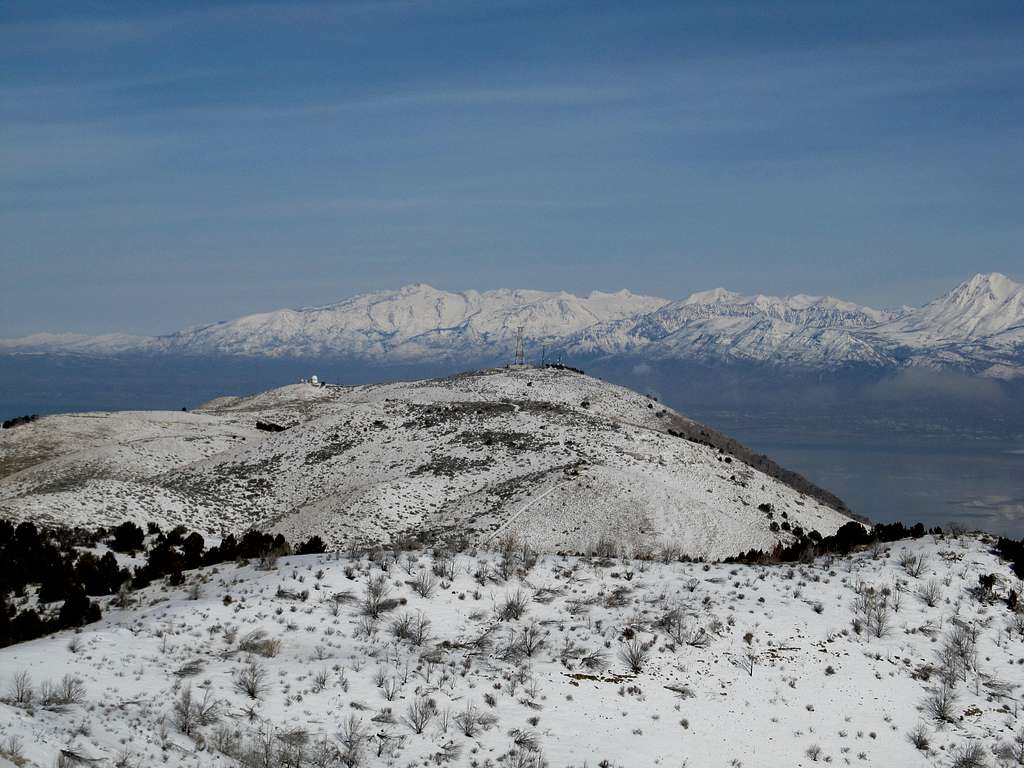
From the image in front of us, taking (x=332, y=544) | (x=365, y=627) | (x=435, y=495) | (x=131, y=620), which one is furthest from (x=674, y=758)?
(x=435, y=495)

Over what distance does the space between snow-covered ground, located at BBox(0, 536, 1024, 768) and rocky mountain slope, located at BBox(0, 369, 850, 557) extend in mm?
22291

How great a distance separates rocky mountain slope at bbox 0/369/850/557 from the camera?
166ft

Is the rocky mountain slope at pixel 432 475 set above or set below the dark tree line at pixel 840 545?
below

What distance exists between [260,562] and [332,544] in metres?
21.7

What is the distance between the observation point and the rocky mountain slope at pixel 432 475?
5050cm

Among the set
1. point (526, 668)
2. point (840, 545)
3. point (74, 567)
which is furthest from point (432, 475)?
point (526, 668)

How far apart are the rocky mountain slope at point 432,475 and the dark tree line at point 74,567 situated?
27.7 feet

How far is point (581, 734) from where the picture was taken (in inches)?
746

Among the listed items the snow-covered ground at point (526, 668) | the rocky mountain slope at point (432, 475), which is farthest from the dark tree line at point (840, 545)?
the rocky mountain slope at point (432, 475)

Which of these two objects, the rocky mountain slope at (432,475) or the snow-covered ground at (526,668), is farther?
the rocky mountain slope at (432,475)

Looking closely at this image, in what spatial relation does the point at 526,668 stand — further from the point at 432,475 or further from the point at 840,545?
the point at 432,475

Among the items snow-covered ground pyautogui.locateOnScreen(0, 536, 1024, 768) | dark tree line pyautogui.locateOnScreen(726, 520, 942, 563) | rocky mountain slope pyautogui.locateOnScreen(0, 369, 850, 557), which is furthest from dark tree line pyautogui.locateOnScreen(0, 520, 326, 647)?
dark tree line pyautogui.locateOnScreen(726, 520, 942, 563)

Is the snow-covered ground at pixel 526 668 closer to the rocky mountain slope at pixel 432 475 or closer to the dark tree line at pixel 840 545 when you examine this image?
the dark tree line at pixel 840 545

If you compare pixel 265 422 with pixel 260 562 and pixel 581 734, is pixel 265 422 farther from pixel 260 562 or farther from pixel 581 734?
pixel 581 734
